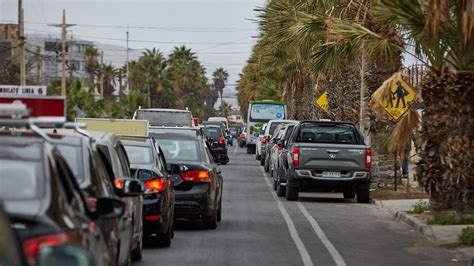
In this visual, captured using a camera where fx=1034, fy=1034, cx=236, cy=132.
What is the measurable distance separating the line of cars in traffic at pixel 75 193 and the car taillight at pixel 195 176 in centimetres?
53

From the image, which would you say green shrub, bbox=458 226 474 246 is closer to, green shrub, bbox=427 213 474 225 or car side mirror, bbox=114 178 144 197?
green shrub, bbox=427 213 474 225

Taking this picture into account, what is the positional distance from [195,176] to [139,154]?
7.03ft

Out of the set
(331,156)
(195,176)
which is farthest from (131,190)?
(331,156)

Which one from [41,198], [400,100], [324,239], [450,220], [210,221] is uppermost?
[400,100]

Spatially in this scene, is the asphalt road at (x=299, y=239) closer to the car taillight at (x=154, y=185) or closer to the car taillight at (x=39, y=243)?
the car taillight at (x=154, y=185)

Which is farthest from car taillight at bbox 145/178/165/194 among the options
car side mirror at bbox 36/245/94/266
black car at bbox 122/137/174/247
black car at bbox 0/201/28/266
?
black car at bbox 0/201/28/266

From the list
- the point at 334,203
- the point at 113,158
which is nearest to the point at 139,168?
the point at 113,158

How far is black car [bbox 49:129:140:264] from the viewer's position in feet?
27.5

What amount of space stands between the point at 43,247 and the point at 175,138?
11744 mm

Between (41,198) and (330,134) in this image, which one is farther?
(330,134)

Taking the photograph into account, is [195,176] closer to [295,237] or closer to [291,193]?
[295,237]

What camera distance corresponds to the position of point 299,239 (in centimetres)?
1658

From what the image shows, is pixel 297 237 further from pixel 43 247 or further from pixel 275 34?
pixel 43 247

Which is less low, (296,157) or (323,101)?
(323,101)
